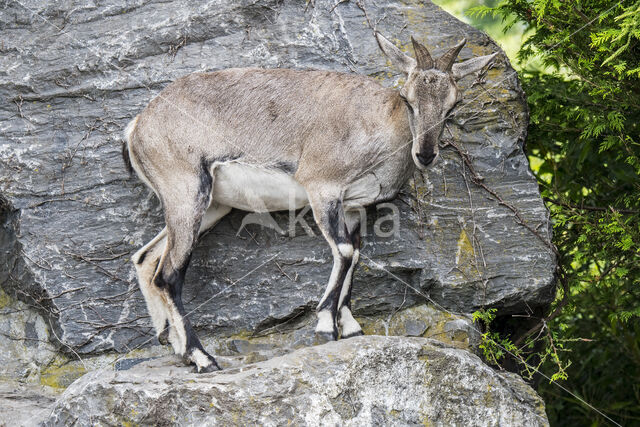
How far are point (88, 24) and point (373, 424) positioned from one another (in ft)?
16.9

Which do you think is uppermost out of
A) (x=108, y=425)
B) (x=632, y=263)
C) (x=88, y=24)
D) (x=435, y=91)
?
(x=435, y=91)

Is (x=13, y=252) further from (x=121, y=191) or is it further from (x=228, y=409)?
(x=228, y=409)

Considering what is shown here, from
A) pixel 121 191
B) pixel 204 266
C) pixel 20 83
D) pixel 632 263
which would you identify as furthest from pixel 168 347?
pixel 632 263

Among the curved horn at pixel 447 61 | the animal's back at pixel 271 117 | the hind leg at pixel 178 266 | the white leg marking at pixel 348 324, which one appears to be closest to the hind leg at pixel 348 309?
the white leg marking at pixel 348 324

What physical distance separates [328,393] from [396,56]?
2.79 metres

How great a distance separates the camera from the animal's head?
6.49 meters

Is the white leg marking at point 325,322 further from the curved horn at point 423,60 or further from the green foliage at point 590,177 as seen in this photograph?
the curved horn at point 423,60

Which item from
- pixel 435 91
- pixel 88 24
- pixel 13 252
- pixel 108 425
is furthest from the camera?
pixel 88 24

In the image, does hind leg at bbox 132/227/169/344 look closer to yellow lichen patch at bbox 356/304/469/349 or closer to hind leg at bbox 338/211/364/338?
hind leg at bbox 338/211/364/338

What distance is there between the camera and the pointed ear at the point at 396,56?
6812 mm

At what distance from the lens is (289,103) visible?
23.7 ft

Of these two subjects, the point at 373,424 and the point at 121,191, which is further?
the point at 121,191

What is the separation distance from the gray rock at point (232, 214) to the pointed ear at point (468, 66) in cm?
130

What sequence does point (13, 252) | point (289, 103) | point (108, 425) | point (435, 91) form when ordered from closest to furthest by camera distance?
1. point (108, 425)
2. point (435, 91)
3. point (289, 103)
4. point (13, 252)
